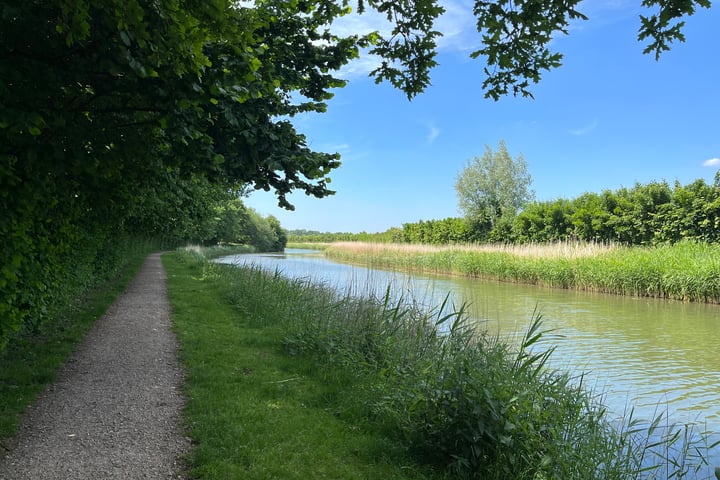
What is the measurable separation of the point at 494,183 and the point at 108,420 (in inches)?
1883

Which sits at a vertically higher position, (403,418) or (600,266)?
(600,266)

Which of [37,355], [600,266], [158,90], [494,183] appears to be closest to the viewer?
[158,90]

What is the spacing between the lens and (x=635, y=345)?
29.5 ft

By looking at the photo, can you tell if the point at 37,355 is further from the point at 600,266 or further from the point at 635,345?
the point at 600,266

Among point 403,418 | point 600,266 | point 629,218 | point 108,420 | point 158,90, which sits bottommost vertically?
point 108,420

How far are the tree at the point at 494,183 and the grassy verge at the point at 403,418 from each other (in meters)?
41.9

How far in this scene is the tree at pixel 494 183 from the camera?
47.6 m

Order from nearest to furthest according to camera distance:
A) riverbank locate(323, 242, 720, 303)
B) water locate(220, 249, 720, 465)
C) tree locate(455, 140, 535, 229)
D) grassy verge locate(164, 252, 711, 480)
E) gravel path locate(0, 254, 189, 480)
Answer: gravel path locate(0, 254, 189, 480) < grassy verge locate(164, 252, 711, 480) < water locate(220, 249, 720, 465) < riverbank locate(323, 242, 720, 303) < tree locate(455, 140, 535, 229)

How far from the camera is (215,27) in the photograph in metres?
2.92

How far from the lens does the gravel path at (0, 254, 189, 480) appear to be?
3475 millimetres

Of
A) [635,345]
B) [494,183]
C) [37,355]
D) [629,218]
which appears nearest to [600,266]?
[629,218]

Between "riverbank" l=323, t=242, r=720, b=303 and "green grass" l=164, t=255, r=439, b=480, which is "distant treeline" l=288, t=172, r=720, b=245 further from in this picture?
"green grass" l=164, t=255, r=439, b=480

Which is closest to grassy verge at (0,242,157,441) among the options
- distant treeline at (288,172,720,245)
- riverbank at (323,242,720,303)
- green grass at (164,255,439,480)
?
green grass at (164,255,439,480)

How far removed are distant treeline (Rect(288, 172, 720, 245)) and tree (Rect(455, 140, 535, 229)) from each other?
11.2 metres
